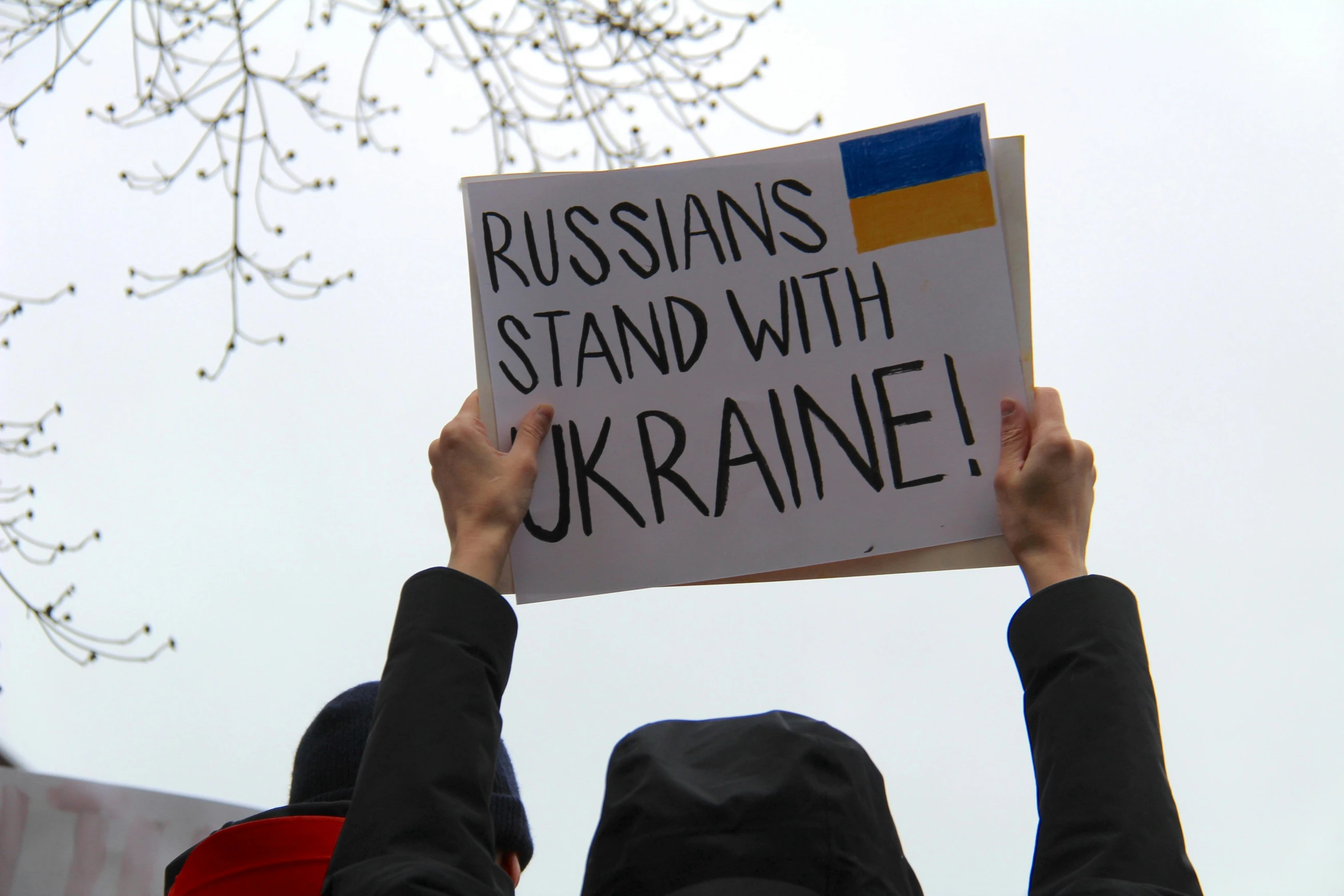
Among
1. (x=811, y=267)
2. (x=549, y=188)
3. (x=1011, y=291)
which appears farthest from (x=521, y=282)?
(x=1011, y=291)

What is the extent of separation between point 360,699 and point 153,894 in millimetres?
1078

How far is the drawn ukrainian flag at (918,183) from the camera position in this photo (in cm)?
79

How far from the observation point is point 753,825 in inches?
20.2

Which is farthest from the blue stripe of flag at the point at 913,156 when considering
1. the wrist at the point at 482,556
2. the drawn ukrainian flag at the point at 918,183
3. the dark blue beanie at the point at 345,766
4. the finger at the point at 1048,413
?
the dark blue beanie at the point at 345,766

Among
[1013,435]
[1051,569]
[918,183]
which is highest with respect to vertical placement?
[918,183]

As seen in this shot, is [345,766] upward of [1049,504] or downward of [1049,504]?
downward

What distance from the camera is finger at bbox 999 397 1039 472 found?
2.43ft

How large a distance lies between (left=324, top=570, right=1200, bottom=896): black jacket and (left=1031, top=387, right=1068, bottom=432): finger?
0.55ft

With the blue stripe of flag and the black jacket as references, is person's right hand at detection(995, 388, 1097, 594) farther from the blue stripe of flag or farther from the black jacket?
the blue stripe of flag

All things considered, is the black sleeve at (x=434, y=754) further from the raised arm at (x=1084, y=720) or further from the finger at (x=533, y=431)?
the raised arm at (x=1084, y=720)

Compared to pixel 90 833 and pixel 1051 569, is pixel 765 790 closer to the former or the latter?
pixel 1051 569

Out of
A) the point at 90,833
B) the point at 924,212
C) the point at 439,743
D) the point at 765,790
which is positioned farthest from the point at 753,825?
the point at 90,833

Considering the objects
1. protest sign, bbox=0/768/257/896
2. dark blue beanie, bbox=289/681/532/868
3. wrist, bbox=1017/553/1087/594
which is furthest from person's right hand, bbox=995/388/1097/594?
protest sign, bbox=0/768/257/896

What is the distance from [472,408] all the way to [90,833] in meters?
1.45
